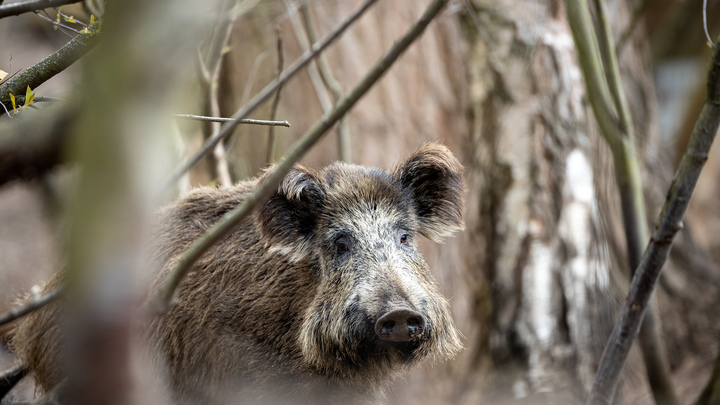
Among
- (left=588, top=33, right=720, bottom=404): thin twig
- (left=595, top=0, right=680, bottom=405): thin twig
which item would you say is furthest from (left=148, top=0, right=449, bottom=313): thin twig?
(left=595, top=0, right=680, bottom=405): thin twig

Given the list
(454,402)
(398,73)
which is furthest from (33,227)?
(454,402)

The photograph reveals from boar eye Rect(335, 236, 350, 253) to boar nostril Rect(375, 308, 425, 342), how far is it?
71 centimetres

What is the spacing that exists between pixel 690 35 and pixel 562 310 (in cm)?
963

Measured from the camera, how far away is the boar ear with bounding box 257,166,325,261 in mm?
3994

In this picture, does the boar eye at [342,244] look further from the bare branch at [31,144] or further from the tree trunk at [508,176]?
the tree trunk at [508,176]

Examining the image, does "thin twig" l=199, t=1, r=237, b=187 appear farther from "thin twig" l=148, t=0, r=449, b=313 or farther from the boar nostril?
"thin twig" l=148, t=0, r=449, b=313

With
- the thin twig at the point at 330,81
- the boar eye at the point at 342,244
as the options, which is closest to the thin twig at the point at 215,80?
the thin twig at the point at 330,81

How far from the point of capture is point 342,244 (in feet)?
13.1

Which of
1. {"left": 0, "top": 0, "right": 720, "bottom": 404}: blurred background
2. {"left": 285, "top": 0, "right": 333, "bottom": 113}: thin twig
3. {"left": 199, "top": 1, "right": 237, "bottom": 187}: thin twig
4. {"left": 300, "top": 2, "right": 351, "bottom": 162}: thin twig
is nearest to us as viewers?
{"left": 199, "top": 1, "right": 237, "bottom": 187}: thin twig

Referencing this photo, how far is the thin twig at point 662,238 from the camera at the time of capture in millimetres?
3221

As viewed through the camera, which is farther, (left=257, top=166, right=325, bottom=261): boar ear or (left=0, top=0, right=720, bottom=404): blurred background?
(left=0, top=0, right=720, bottom=404): blurred background

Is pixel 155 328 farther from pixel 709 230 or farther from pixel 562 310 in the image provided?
pixel 709 230

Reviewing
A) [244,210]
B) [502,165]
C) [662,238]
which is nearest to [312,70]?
[502,165]

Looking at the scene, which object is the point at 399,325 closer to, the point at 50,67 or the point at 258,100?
the point at 258,100
